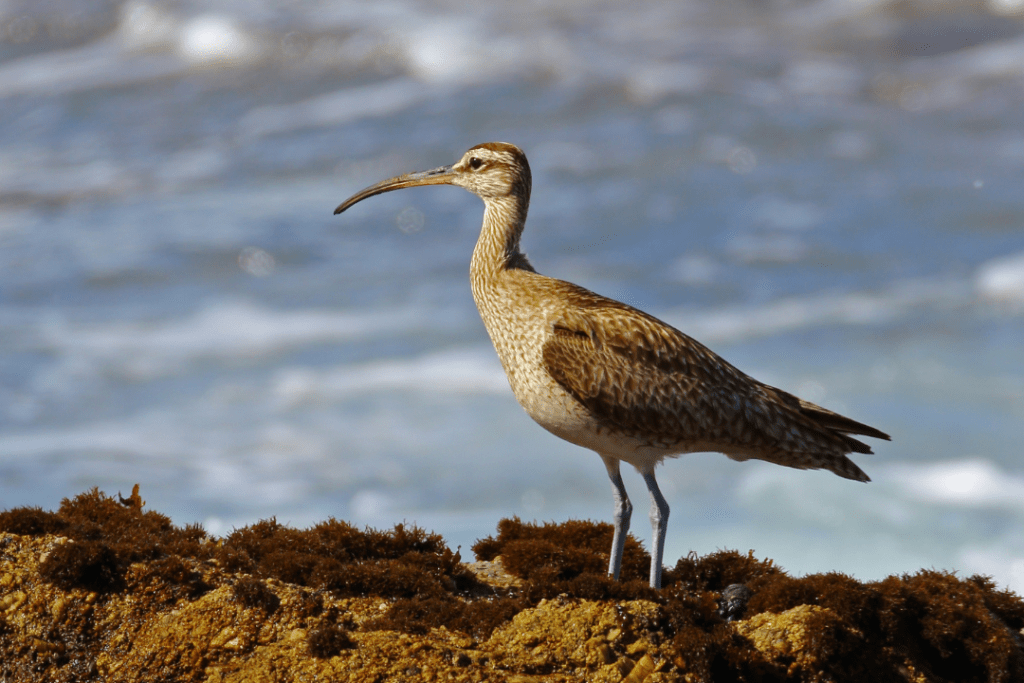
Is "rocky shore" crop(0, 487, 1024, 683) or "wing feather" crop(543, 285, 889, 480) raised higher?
"wing feather" crop(543, 285, 889, 480)

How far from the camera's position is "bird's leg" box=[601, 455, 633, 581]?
10.9m

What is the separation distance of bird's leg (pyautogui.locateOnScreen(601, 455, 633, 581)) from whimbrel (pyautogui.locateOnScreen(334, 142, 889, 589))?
12mm

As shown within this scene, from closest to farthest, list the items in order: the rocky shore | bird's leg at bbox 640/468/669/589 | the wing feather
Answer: the rocky shore < the wing feather < bird's leg at bbox 640/468/669/589

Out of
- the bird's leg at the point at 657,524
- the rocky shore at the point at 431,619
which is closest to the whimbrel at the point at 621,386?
the bird's leg at the point at 657,524

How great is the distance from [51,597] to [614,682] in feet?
19.2

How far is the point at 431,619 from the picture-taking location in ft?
34.5

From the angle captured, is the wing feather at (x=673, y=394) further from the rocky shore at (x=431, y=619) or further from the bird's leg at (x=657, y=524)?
the rocky shore at (x=431, y=619)

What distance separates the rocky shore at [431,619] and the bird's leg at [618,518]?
434 millimetres

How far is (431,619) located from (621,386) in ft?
10.2

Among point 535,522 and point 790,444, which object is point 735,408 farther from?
point 535,522

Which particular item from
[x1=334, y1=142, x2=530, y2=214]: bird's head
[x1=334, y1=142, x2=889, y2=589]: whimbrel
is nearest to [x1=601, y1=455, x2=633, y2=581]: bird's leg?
[x1=334, y1=142, x2=889, y2=589]: whimbrel

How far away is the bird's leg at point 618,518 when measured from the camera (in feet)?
35.9

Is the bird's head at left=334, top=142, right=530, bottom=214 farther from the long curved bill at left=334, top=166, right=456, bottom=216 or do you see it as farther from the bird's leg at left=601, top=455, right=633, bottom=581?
the bird's leg at left=601, top=455, right=633, bottom=581

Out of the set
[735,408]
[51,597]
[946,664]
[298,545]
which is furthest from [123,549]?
[946,664]
